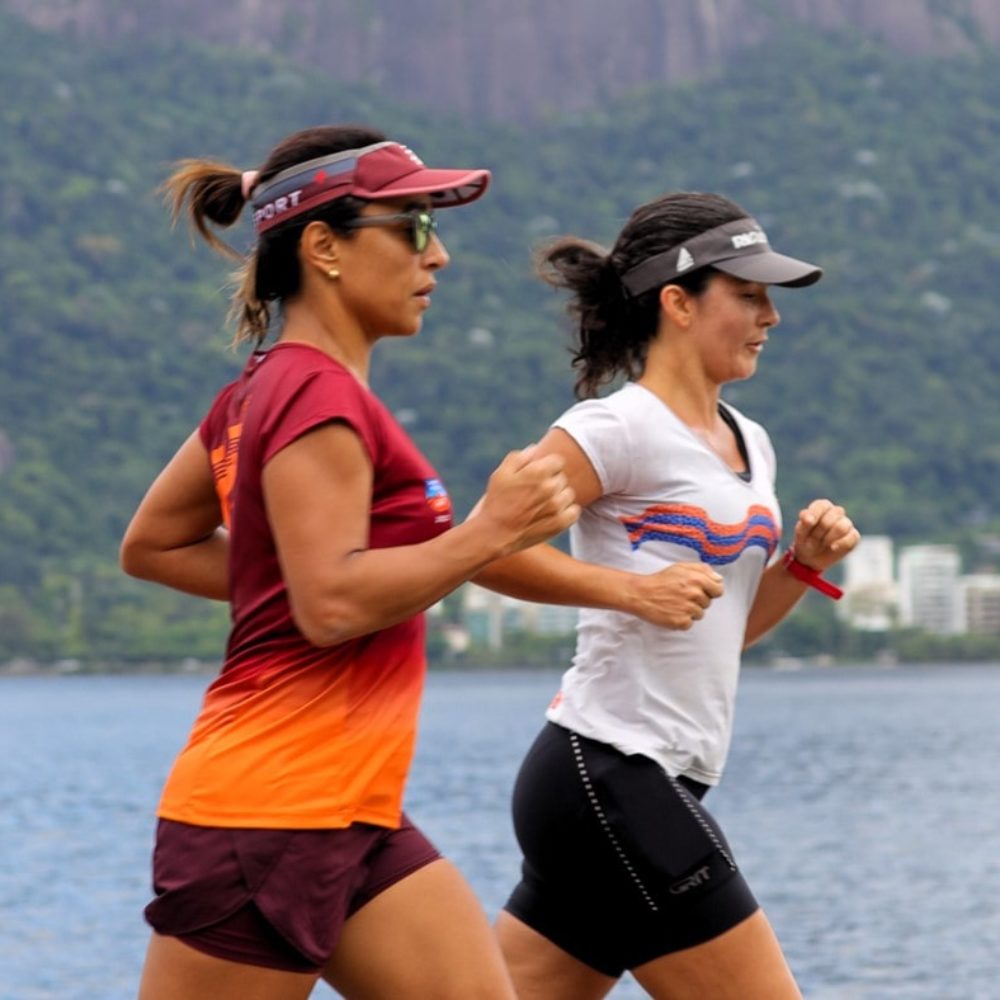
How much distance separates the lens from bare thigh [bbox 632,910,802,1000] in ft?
14.7

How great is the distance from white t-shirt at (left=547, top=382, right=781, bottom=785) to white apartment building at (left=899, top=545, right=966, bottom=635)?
145826 mm

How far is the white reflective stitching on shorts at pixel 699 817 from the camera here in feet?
14.9

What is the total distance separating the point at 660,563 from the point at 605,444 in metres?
0.24

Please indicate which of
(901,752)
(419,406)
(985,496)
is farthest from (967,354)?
(901,752)

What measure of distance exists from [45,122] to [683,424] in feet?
576

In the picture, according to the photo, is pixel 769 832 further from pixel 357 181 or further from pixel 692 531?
pixel 357 181

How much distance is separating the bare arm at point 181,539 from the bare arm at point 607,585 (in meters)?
0.46

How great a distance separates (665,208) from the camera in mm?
4887

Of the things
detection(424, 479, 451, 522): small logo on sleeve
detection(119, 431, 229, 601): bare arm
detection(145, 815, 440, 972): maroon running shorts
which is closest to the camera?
detection(145, 815, 440, 972): maroon running shorts

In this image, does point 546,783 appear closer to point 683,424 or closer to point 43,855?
point 683,424

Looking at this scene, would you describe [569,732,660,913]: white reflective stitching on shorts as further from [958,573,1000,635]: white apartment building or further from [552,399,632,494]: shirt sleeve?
[958,573,1000,635]: white apartment building

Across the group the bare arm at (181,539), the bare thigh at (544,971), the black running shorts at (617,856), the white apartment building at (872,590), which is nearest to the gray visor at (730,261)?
the black running shorts at (617,856)

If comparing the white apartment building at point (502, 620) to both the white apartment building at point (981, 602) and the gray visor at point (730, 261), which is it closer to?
the white apartment building at point (981, 602)

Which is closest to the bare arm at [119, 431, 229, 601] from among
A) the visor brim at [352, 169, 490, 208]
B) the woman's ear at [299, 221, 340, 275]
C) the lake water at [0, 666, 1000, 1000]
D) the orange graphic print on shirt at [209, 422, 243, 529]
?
the orange graphic print on shirt at [209, 422, 243, 529]
